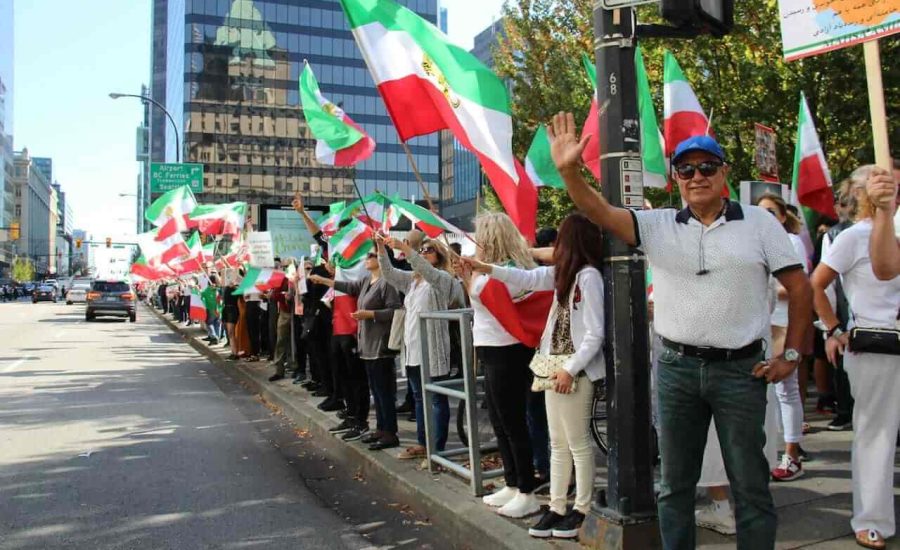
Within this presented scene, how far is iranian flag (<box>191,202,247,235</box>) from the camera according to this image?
15.0m

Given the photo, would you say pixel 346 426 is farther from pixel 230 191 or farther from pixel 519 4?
pixel 230 191

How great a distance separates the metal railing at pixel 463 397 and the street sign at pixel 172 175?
26.4 metres

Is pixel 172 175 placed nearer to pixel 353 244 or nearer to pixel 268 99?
pixel 353 244

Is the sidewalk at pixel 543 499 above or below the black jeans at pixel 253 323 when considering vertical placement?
below

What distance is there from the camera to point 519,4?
2089 centimetres

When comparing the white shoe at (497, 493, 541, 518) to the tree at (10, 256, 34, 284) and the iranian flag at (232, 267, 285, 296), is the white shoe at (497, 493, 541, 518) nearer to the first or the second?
the iranian flag at (232, 267, 285, 296)

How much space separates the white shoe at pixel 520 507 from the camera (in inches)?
185

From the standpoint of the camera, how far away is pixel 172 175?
30.3 m

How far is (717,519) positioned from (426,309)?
288cm

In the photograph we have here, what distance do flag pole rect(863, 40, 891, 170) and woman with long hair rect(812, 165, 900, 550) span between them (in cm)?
13

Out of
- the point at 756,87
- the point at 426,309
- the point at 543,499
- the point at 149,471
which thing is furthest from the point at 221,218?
the point at 543,499

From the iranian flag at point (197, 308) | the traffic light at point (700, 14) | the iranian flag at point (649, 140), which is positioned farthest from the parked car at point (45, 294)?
the traffic light at point (700, 14)

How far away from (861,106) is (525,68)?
31.7ft

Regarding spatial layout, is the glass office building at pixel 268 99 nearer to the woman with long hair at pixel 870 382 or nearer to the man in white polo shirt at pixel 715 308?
the woman with long hair at pixel 870 382
